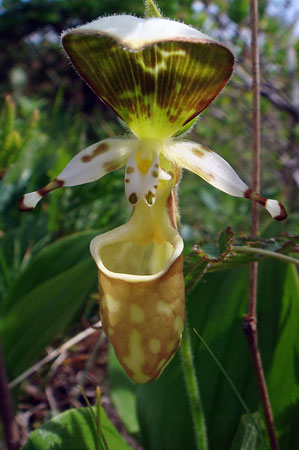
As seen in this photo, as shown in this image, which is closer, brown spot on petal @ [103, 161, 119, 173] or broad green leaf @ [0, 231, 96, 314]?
brown spot on petal @ [103, 161, 119, 173]

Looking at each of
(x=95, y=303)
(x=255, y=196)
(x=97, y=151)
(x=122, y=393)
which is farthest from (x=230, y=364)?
(x=95, y=303)

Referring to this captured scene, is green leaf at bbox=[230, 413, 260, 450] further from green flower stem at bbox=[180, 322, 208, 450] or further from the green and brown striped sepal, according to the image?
the green and brown striped sepal

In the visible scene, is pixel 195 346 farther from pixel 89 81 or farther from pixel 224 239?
pixel 89 81

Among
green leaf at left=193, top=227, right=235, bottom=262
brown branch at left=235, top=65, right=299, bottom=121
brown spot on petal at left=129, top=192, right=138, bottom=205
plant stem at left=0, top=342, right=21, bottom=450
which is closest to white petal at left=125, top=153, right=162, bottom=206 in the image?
Result: brown spot on petal at left=129, top=192, right=138, bottom=205

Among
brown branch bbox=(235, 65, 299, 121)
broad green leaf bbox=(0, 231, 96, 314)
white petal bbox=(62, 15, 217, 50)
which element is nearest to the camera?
white petal bbox=(62, 15, 217, 50)

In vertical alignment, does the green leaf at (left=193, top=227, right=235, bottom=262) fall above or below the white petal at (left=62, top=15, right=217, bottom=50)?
below

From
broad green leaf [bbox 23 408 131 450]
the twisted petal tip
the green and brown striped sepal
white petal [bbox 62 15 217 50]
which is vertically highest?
white petal [bbox 62 15 217 50]

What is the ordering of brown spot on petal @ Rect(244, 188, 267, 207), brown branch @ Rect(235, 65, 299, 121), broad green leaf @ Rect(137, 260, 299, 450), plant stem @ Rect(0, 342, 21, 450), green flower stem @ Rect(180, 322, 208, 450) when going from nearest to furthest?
brown spot on petal @ Rect(244, 188, 267, 207), green flower stem @ Rect(180, 322, 208, 450), broad green leaf @ Rect(137, 260, 299, 450), plant stem @ Rect(0, 342, 21, 450), brown branch @ Rect(235, 65, 299, 121)
